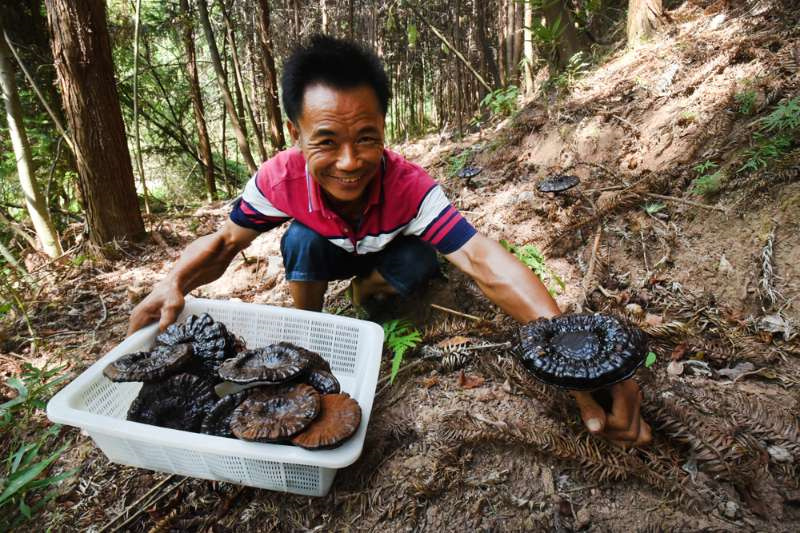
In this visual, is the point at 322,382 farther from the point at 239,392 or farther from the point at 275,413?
the point at 239,392

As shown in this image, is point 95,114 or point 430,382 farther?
point 95,114

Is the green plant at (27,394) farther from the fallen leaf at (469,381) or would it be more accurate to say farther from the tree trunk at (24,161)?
the tree trunk at (24,161)

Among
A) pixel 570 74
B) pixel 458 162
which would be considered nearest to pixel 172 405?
pixel 458 162

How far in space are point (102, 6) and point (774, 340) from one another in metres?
7.27

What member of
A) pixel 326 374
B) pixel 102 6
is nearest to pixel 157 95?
pixel 102 6

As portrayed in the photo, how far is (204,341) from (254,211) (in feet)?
3.32

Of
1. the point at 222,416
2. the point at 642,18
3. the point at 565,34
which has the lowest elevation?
the point at 222,416

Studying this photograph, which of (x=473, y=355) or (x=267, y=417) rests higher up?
(x=267, y=417)

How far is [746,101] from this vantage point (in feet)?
10.8

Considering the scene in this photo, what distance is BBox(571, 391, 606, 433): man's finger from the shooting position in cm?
162

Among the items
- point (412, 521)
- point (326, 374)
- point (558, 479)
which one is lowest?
point (412, 521)

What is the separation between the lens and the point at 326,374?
2.07 metres

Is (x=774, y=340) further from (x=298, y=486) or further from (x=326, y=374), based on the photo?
(x=298, y=486)

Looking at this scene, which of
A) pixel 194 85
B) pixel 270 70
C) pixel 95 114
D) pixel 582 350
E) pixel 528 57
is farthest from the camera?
pixel 194 85
